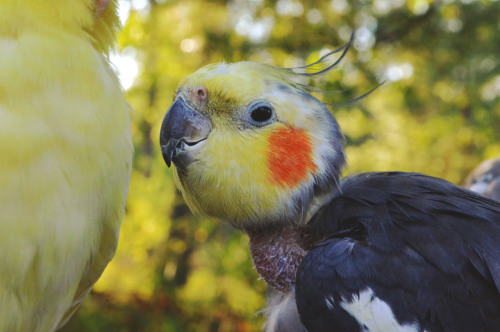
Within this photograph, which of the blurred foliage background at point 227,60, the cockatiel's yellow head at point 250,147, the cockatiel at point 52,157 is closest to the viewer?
the cockatiel at point 52,157

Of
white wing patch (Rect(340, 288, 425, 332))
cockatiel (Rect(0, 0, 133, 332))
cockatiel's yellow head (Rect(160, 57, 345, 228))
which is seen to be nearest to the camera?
cockatiel (Rect(0, 0, 133, 332))

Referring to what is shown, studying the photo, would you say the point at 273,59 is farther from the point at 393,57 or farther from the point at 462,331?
the point at 462,331

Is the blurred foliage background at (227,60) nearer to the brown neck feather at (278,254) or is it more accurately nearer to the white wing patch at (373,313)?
the brown neck feather at (278,254)

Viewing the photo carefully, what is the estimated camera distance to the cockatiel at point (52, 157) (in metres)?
0.90

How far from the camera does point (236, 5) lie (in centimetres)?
358

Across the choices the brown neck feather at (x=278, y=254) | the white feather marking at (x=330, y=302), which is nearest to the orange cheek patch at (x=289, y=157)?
Result: the brown neck feather at (x=278, y=254)

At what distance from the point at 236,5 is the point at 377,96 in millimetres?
2117

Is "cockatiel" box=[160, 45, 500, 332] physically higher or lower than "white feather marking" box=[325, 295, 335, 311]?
higher

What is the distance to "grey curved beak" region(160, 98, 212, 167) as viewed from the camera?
1.35 metres

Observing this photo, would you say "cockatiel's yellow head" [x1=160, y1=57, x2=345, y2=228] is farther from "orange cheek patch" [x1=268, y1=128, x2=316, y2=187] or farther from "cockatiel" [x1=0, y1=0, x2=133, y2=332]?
"cockatiel" [x1=0, y1=0, x2=133, y2=332]

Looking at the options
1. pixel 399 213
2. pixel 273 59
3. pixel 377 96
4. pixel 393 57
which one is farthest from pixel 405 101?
pixel 399 213

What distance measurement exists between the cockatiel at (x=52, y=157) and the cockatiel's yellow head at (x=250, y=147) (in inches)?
11.3

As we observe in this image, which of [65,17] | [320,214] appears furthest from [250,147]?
[65,17]

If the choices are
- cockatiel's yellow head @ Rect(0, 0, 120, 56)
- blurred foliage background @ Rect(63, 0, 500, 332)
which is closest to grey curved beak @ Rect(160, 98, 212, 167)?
cockatiel's yellow head @ Rect(0, 0, 120, 56)
